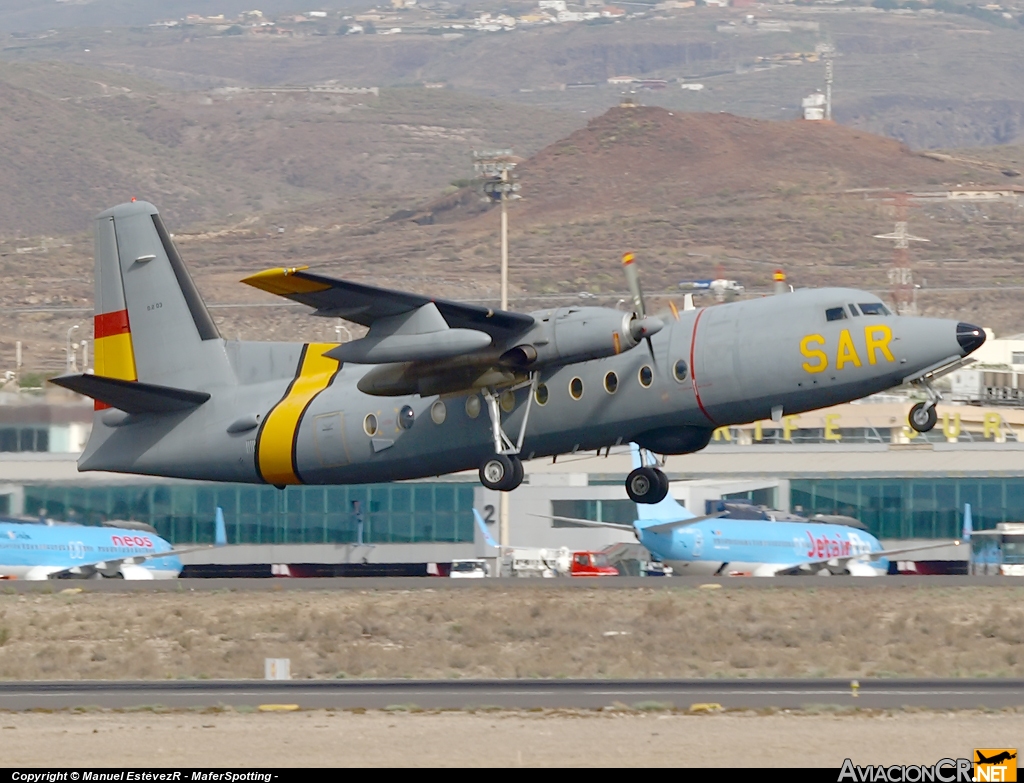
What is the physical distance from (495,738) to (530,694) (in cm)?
424

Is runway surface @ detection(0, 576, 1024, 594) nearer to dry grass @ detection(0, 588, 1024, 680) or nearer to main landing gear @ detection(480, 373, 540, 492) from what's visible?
dry grass @ detection(0, 588, 1024, 680)

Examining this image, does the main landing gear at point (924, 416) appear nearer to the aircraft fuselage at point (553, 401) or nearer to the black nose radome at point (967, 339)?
the aircraft fuselage at point (553, 401)

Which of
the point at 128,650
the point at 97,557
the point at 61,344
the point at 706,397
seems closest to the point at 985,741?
the point at 706,397

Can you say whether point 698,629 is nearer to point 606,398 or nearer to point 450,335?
point 606,398

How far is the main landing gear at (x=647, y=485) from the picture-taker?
99.0 ft

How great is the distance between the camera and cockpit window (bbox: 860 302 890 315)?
27234mm

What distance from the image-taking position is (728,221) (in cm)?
16650

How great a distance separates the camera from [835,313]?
2722cm

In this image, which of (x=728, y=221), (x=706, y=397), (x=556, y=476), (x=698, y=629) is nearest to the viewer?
(x=706, y=397)

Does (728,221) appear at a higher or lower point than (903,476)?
higher

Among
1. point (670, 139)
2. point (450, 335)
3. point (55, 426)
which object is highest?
point (670, 139)

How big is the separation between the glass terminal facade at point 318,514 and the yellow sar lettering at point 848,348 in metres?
33.6

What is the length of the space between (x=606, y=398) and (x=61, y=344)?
105569mm

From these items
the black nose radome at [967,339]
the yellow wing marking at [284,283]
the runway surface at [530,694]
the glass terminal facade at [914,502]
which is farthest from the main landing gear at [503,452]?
the glass terminal facade at [914,502]
